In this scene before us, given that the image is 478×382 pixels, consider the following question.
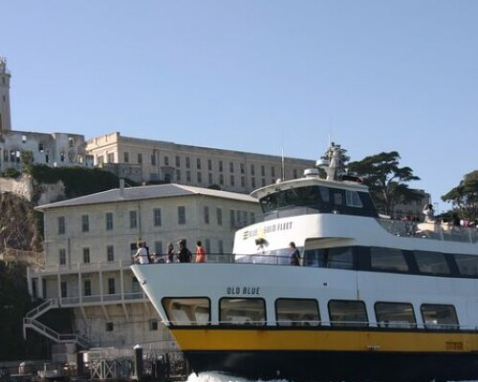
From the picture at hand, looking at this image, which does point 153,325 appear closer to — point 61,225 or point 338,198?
point 61,225

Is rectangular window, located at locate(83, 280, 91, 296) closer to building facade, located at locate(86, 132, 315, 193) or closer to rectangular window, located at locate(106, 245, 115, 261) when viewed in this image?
rectangular window, located at locate(106, 245, 115, 261)

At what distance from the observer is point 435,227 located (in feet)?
97.7

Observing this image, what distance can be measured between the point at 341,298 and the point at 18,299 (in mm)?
30932

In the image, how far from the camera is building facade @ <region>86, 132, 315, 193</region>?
93.8 metres

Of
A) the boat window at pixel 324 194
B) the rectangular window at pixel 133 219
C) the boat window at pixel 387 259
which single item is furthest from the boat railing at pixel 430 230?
the rectangular window at pixel 133 219

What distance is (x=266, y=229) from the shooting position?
2858 centimetres

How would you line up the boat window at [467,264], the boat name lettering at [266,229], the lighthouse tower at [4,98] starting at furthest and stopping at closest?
the lighthouse tower at [4,98]
the boat window at [467,264]
the boat name lettering at [266,229]

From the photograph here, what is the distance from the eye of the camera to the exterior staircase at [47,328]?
171 feet

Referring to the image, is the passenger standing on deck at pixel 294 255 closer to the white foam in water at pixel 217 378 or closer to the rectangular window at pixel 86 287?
the white foam in water at pixel 217 378

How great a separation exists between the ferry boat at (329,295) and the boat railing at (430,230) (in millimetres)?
41

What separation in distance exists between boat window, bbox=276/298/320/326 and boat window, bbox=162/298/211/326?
1847mm

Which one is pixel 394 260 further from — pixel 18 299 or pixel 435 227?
pixel 18 299

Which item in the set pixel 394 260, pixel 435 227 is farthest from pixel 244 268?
pixel 435 227

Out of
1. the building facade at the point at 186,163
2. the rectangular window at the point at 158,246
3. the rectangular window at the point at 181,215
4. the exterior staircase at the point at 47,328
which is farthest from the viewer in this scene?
the building facade at the point at 186,163
